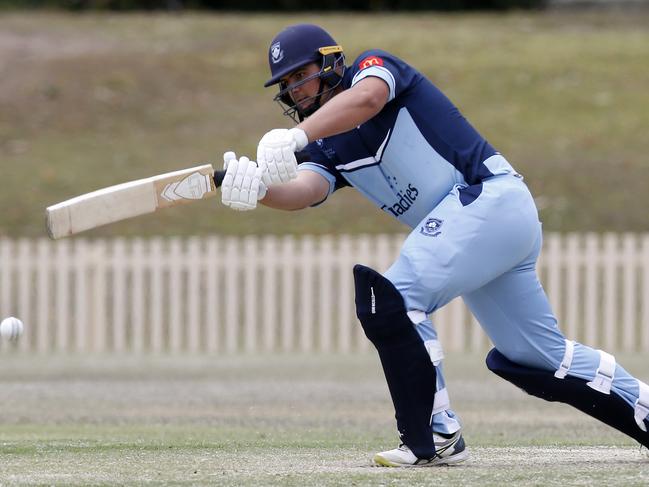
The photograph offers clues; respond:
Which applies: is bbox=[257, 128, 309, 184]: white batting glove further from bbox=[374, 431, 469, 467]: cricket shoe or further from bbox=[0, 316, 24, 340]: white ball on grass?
bbox=[0, 316, 24, 340]: white ball on grass

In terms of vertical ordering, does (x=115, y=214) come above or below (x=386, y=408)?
above

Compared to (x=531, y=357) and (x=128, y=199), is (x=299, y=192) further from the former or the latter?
(x=531, y=357)

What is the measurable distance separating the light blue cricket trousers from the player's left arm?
454 millimetres

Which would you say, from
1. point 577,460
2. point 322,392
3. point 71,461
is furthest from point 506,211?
point 322,392

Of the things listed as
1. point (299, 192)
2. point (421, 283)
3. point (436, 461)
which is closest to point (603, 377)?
point (436, 461)

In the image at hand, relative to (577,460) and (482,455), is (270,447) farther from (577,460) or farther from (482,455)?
(577,460)

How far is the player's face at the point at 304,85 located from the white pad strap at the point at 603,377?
1477 mm

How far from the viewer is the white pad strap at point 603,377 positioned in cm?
521

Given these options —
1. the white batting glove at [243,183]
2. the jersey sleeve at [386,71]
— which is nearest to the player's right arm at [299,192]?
the white batting glove at [243,183]

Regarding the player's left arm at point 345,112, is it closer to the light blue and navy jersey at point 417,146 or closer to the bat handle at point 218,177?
the light blue and navy jersey at point 417,146

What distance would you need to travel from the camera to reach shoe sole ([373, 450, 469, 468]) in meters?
5.14

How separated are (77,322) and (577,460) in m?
10.1

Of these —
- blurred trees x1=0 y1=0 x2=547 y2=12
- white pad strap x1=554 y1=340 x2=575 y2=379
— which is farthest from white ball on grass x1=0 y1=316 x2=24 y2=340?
blurred trees x1=0 y1=0 x2=547 y2=12

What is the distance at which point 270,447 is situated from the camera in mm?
5984
